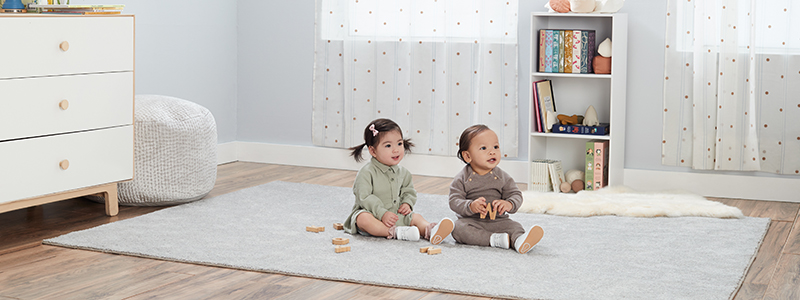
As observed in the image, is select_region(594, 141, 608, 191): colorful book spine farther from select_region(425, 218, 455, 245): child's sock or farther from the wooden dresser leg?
the wooden dresser leg

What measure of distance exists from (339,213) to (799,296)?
1.66 m

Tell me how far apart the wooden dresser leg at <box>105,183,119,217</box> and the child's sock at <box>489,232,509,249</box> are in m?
1.49

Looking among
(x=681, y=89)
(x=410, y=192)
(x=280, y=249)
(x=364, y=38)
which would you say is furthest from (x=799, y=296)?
(x=364, y=38)

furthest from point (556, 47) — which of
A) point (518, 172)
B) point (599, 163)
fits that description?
point (518, 172)

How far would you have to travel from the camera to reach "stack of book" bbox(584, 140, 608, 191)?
3.55 m

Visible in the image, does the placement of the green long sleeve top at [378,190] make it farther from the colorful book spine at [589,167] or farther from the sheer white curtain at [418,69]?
the sheer white curtain at [418,69]

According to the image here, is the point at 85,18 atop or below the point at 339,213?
atop

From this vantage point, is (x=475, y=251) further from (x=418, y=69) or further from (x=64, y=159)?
(x=418, y=69)

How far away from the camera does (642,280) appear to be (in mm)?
2137

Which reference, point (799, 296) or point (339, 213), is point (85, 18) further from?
point (799, 296)

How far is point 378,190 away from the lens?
2.67 meters

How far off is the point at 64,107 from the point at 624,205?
2146 mm

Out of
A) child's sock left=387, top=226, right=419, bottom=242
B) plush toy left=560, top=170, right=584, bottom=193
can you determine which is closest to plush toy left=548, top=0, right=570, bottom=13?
plush toy left=560, top=170, right=584, bottom=193

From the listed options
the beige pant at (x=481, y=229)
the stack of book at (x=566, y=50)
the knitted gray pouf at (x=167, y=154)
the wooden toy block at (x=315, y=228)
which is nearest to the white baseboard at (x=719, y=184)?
the stack of book at (x=566, y=50)
